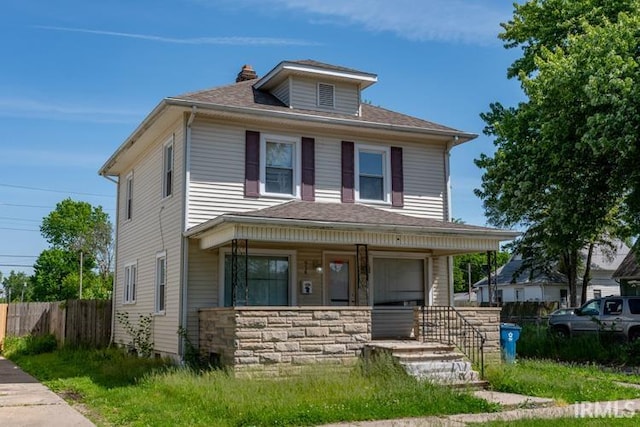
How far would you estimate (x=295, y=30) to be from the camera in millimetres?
12414

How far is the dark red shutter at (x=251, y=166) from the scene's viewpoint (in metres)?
16.0

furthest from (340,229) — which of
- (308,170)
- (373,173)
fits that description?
(373,173)

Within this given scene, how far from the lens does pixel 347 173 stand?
1712 cm

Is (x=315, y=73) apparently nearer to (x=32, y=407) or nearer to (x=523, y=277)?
(x=32, y=407)

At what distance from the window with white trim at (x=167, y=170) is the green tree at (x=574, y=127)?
31.5ft

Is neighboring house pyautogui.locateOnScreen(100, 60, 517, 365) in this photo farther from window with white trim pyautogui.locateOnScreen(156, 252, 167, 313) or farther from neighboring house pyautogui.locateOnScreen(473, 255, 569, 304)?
neighboring house pyautogui.locateOnScreen(473, 255, 569, 304)

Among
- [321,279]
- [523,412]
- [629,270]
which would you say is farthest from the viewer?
[629,270]

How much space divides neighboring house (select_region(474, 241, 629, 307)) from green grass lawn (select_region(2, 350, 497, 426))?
119 feet

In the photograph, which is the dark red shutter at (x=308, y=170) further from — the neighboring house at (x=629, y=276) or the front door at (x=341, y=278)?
the neighboring house at (x=629, y=276)

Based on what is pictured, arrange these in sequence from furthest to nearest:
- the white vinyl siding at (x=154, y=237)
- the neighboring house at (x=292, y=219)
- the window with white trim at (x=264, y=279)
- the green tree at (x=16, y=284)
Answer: the green tree at (x=16, y=284), the white vinyl siding at (x=154, y=237), the window with white trim at (x=264, y=279), the neighboring house at (x=292, y=219)

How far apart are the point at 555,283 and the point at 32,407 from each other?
4219 cm

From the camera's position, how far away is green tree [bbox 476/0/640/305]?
1591 centimetres

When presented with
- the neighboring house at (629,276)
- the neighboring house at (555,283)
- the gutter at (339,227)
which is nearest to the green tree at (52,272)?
the neighboring house at (555,283)

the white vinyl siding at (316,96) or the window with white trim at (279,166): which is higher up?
the white vinyl siding at (316,96)
